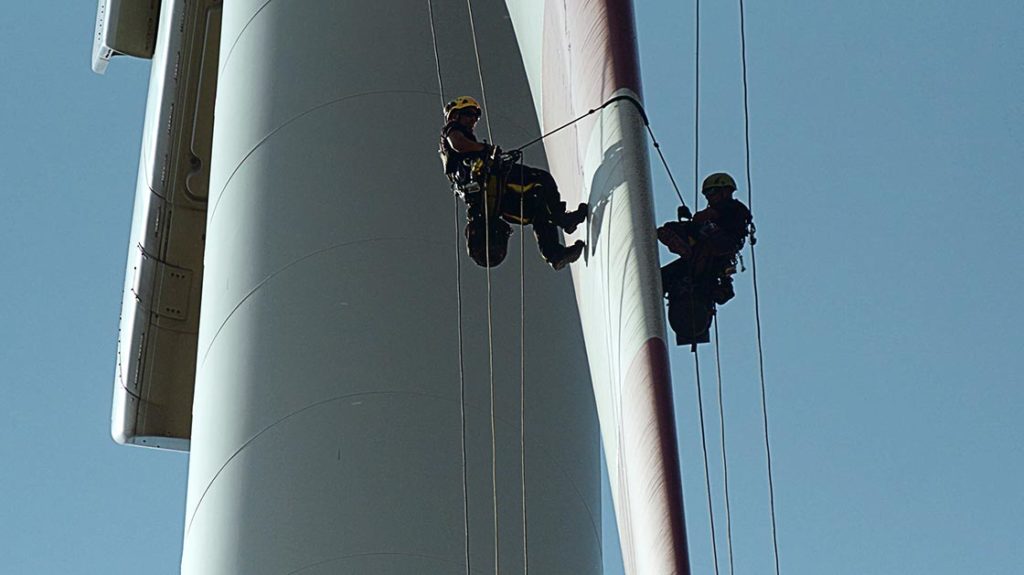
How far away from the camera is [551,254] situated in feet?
29.9

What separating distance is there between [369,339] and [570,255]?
2.23 meters

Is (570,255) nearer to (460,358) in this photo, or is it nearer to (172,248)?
(460,358)

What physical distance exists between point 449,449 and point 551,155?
1.77 meters

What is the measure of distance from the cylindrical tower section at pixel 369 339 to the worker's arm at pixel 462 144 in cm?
133

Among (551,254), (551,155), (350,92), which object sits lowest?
(551,254)

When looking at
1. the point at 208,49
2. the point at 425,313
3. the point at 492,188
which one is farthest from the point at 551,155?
the point at 208,49

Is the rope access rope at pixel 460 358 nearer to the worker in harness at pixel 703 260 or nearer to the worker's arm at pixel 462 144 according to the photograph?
the worker in harness at pixel 703 260

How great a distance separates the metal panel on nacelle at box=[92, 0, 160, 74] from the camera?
64.3 ft

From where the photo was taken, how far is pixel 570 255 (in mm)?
9062

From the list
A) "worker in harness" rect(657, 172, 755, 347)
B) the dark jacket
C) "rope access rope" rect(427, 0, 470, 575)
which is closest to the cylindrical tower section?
"rope access rope" rect(427, 0, 470, 575)

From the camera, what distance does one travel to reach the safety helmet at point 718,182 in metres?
9.64

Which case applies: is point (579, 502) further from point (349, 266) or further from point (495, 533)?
point (349, 266)

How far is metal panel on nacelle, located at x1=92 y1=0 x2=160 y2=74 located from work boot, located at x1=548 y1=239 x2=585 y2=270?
11.3m

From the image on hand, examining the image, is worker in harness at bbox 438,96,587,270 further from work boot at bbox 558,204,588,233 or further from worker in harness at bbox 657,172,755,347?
worker in harness at bbox 657,172,755,347
